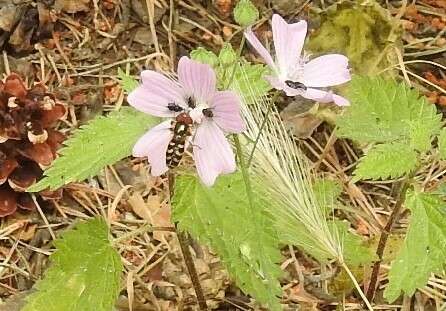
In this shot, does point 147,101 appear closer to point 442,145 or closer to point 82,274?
point 82,274

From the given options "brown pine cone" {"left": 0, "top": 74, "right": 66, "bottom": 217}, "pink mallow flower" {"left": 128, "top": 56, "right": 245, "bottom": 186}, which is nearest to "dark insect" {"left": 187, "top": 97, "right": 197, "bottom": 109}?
"pink mallow flower" {"left": 128, "top": 56, "right": 245, "bottom": 186}

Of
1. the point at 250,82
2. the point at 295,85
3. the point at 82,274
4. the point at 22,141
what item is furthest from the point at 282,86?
the point at 22,141

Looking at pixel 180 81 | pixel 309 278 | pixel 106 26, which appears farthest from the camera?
pixel 106 26

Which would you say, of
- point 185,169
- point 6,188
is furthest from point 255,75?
point 6,188

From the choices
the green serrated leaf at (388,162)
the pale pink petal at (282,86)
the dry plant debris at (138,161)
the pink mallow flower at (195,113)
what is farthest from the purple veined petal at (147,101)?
the dry plant debris at (138,161)

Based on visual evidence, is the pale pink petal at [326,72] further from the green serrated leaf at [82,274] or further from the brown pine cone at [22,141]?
the brown pine cone at [22,141]

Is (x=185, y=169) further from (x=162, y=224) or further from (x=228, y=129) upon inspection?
(x=162, y=224)
